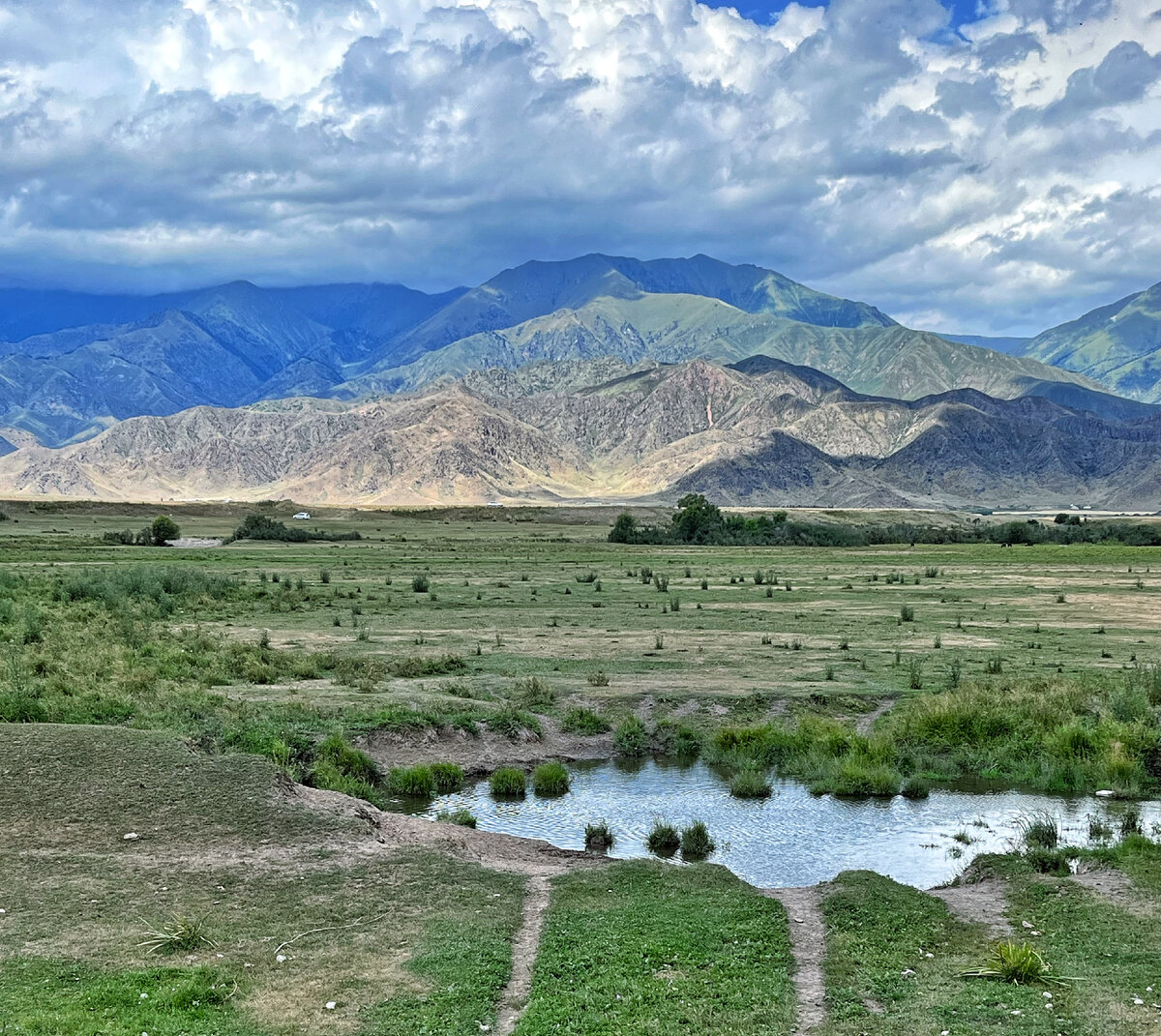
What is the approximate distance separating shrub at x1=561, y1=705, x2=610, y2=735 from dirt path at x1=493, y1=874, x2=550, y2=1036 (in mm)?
12221

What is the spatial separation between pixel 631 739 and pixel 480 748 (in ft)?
12.6

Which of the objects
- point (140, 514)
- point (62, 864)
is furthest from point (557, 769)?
point (140, 514)

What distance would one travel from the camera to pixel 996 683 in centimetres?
3056

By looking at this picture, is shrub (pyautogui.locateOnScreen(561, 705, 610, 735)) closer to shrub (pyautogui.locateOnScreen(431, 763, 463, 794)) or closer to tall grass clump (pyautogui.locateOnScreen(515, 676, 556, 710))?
tall grass clump (pyautogui.locateOnScreen(515, 676, 556, 710))

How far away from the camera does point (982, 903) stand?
15.5m

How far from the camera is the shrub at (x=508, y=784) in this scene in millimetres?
23891

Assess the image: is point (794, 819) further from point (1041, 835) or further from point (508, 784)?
point (508, 784)

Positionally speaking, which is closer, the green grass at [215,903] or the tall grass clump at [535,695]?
the green grass at [215,903]

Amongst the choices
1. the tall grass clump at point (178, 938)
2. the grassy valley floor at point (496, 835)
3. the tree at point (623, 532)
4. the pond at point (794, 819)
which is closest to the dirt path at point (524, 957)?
the grassy valley floor at point (496, 835)

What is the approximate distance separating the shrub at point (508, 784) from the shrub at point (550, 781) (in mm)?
480

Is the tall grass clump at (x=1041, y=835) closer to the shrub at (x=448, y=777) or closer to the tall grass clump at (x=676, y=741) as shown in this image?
the tall grass clump at (x=676, y=741)

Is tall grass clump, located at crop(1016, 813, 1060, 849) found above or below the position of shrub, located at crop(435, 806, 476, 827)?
above

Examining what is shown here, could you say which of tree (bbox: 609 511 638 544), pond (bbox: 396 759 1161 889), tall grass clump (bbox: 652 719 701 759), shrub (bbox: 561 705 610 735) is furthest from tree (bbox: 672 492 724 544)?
pond (bbox: 396 759 1161 889)

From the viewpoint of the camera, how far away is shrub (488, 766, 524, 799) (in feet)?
78.4
